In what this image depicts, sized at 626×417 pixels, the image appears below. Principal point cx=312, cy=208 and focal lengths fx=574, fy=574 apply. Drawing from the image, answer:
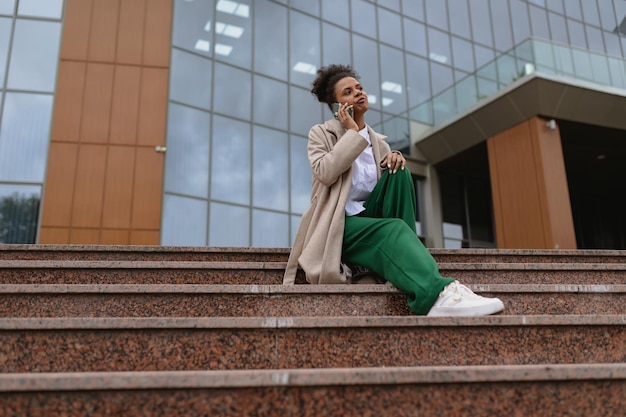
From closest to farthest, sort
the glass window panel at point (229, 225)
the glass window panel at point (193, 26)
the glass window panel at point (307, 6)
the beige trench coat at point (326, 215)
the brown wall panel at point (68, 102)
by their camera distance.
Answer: the beige trench coat at point (326, 215) < the brown wall panel at point (68, 102) < the glass window panel at point (229, 225) < the glass window panel at point (193, 26) < the glass window panel at point (307, 6)

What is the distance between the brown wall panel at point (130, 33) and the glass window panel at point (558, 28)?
14331mm

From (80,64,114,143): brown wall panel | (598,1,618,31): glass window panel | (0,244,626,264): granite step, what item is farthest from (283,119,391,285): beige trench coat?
(598,1,618,31): glass window panel

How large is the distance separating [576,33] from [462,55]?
5.03 meters

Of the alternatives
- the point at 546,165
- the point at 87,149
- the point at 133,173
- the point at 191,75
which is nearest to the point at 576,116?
the point at 546,165

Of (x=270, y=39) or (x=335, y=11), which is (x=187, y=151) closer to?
(x=270, y=39)

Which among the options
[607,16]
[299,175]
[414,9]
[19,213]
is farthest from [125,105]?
[607,16]

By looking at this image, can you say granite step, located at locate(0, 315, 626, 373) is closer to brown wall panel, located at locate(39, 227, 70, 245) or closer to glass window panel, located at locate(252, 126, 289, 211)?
brown wall panel, located at locate(39, 227, 70, 245)

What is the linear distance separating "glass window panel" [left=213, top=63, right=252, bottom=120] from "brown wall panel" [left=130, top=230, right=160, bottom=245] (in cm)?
356

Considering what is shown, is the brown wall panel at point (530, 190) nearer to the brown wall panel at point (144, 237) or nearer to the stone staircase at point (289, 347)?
the brown wall panel at point (144, 237)

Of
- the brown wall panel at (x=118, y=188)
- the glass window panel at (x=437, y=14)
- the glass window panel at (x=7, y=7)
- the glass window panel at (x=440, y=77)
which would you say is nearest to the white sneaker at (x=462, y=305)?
the brown wall panel at (x=118, y=188)

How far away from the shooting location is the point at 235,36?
14961 mm

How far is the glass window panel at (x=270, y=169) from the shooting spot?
1433 cm

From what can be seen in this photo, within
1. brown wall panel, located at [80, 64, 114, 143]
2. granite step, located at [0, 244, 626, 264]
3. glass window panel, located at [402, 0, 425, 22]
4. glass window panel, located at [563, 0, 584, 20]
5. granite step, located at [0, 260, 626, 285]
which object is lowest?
granite step, located at [0, 260, 626, 285]

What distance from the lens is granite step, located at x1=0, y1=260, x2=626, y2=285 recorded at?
160 inches
